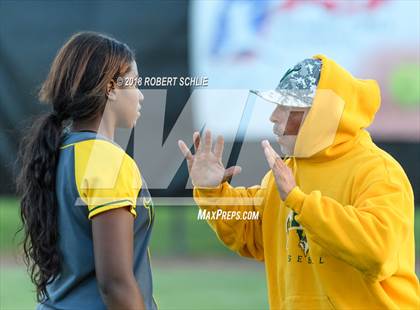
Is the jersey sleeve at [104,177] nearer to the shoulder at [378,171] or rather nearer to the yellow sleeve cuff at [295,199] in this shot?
the yellow sleeve cuff at [295,199]

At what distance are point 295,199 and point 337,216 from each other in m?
0.12

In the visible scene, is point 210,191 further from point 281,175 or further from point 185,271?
point 185,271

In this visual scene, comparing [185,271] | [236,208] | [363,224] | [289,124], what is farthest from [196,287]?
[363,224]

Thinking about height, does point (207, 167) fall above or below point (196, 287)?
above

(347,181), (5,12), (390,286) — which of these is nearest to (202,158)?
(347,181)

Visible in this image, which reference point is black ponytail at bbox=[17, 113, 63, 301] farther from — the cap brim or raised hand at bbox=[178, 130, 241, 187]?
the cap brim

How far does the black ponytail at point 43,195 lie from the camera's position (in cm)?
206

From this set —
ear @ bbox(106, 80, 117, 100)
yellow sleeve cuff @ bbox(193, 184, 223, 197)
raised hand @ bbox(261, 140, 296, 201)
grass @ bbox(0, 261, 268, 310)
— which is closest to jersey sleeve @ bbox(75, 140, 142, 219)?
ear @ bbox(106, 80, 117, 100)

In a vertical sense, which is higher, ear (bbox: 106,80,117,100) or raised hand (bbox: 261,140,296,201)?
ear (bbox: 106,80,117,100)

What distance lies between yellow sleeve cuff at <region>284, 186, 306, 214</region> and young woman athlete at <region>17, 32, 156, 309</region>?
0.38 m

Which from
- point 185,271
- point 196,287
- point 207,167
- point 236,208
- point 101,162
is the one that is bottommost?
point 185,271

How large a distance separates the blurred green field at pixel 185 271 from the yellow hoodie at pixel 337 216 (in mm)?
2585

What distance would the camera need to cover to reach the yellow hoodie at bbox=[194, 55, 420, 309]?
2.14 meters

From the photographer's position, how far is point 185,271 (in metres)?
6.24
